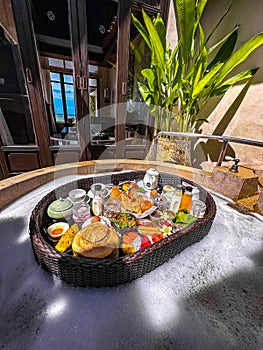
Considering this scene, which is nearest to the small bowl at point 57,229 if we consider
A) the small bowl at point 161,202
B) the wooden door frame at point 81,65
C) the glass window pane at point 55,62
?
the small bowl at point 161,202

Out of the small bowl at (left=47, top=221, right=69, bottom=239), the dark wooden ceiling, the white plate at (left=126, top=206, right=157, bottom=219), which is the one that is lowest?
the small bowl at (left=47, top=221, right=69, bottom=239)

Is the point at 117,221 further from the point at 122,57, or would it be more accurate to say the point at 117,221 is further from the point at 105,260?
the point at 122,57

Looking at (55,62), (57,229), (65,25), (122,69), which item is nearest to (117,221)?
(57,229)

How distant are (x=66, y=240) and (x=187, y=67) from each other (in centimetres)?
197

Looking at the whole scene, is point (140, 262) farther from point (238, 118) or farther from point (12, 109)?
point (12, 109)

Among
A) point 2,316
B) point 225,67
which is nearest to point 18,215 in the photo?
point 2,316

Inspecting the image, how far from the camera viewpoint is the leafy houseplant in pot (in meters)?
1.31

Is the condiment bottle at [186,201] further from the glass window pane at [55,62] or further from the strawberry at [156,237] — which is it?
the glass window pane at [55,62]

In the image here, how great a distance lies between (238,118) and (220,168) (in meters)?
0.88

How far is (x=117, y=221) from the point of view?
71 cm

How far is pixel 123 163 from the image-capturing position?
4.90 ft

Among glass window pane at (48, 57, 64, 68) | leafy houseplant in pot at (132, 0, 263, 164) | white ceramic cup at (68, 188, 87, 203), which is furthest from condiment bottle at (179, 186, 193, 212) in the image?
glass window pane at (48, 57, 64, 68)

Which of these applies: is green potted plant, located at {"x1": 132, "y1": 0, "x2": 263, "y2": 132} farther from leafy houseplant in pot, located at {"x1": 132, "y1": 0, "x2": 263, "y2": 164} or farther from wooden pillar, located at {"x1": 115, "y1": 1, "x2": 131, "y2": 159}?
wooden pillar, located at {"x1": 115, "y1": 1, "x2": 131, "y2": 159}

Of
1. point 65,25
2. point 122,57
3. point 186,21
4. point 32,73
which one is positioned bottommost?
point 32,73
